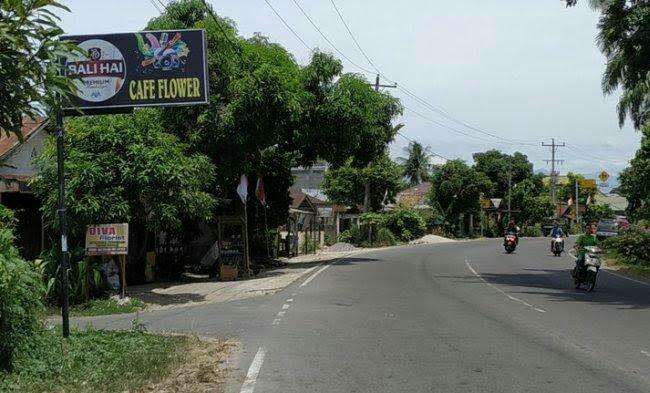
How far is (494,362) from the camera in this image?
8344 millimetres

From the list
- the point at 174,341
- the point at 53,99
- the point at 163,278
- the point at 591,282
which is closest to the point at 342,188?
the point at 163,278

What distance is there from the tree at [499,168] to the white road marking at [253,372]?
250 ft

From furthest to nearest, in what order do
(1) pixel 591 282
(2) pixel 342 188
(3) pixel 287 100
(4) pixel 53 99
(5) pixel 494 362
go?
(2) pixel 342 188 < (3) pixel 287 100 < (1) pixel 591 282 < (5) pixel 494 362 < (4) pixel 53 99

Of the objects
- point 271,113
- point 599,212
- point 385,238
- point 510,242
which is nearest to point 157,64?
point 271,113

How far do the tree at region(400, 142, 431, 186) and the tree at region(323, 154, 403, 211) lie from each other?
62.8ft

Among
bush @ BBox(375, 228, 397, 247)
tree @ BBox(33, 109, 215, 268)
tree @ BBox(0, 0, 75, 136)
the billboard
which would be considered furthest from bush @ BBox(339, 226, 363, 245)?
tree @ BBox(0, 0, 75, 136)

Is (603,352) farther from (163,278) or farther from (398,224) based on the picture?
(398,224)

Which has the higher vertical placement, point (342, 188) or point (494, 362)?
point (342, 188)

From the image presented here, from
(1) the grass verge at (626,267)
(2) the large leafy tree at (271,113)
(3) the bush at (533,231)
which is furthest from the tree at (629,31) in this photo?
(3) the bush at (533,231)

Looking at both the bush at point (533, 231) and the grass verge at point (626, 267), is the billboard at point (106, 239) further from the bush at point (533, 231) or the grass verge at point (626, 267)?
the bush at point (533, 231)

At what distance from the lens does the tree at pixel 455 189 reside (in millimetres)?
66125

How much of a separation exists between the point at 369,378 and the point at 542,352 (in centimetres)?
284

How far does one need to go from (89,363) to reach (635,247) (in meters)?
27.8

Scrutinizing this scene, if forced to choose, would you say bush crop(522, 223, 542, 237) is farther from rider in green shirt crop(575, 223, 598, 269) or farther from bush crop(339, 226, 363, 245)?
rider in green shirt crop(575, 223, 598, 269)
